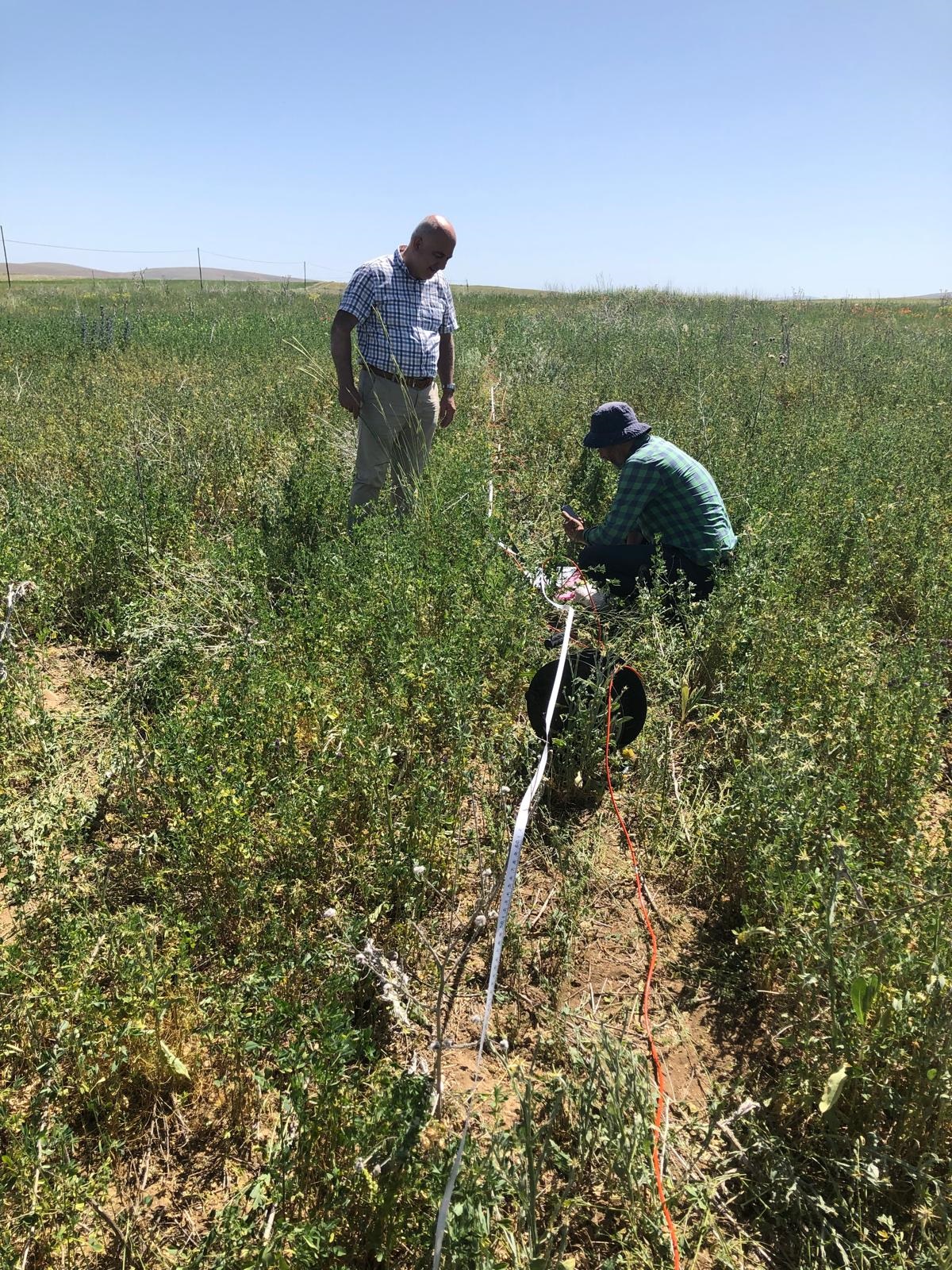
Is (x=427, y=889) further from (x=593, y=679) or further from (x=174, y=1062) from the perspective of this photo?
(x=593, y=679)

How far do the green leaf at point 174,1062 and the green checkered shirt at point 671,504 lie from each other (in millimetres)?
3282

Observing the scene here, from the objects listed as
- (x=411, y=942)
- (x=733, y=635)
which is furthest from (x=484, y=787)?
(x=733, y=635)

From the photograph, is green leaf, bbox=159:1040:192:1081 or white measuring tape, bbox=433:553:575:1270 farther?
green leaf, bbox=159:1040:192:1081

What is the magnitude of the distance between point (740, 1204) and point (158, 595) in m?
3.54

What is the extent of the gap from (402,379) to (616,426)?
133 cm

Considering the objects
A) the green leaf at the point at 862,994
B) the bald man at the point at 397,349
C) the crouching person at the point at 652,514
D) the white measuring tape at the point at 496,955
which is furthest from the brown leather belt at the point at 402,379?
the green leaf at the point at 862,994

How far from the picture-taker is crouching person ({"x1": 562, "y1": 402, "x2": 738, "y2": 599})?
4.08 metres

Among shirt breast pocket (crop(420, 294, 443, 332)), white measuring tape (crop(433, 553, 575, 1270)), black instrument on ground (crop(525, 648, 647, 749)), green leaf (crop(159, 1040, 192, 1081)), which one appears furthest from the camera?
shirt breast pocket (crop(420, 294, 443, 332))

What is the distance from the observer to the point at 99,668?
151 inches

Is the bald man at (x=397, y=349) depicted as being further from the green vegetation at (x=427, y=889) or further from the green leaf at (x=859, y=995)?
the green leaf at (x=859, y=995)

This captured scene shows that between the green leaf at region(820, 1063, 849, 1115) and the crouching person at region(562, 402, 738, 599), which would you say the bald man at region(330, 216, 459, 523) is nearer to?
the crouching person at region(562, 402, 738, 599)

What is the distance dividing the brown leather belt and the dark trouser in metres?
1.54

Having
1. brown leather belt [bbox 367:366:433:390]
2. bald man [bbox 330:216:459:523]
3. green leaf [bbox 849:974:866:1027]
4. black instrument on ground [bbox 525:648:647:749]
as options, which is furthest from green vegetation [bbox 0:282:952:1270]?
brown leather belt [bbox 367:366:433:390]

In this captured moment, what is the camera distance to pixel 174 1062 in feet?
6.18
